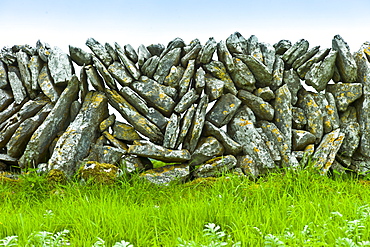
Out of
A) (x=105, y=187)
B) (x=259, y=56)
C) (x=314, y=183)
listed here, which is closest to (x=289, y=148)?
(x=314, y=183)

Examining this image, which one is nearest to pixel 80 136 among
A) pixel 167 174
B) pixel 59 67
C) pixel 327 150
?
pixel 59 67

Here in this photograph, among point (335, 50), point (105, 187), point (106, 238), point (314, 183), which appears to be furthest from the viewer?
point (335, 50)

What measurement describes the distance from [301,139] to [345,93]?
1.71m

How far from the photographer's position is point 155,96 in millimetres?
6555

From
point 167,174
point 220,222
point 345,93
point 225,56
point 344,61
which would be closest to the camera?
point 220,222

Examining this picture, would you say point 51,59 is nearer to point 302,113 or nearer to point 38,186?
point 38,186

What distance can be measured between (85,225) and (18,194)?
9.51 ft

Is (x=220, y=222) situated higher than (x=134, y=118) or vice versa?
(x=134, y=118)

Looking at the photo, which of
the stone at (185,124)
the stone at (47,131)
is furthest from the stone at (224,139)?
the stone at (47,131)

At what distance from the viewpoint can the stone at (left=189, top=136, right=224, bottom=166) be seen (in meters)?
6.38

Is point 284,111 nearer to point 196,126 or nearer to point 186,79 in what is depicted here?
point 196,126

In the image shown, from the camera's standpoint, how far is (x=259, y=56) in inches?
279

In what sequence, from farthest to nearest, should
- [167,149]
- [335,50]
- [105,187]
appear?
[335,50]
[167,149]
[105,187]

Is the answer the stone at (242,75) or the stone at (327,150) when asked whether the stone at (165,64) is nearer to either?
the stone at (242,75)
